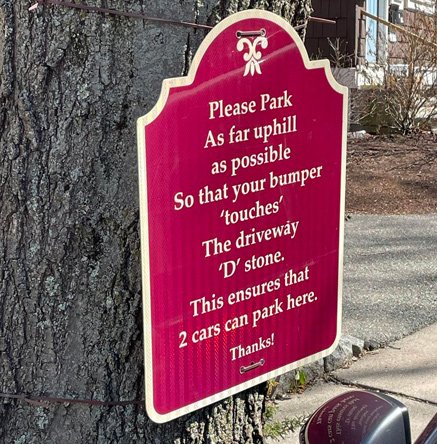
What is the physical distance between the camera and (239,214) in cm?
238

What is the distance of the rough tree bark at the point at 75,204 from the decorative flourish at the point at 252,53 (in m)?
0.13

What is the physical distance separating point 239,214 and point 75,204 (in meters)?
0.41

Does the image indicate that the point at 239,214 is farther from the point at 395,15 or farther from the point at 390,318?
the point at 395,15

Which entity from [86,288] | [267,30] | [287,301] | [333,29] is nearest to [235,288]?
[287,301]

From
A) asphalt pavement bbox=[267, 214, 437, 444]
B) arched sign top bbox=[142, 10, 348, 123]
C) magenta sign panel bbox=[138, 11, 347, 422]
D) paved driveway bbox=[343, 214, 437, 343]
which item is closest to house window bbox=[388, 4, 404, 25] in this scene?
paved driveway bbox=[343, 214, 437, 343]

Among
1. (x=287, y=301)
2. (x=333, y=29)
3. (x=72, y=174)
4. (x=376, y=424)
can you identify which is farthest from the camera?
(x=333, y=29)

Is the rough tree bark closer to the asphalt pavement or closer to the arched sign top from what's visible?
the arched sign top

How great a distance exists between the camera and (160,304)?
7.36 feet

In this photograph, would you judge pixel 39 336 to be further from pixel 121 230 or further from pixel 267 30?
pixel 267 30

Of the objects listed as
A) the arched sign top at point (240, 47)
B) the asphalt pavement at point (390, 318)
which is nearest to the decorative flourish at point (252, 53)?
the arched sign top at point (240, 47)

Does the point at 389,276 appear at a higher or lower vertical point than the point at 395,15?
lower

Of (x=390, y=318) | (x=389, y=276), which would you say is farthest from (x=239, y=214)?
(x=389, y=276)

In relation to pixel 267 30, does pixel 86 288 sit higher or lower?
lower

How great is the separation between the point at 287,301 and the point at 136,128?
2.18 ft
